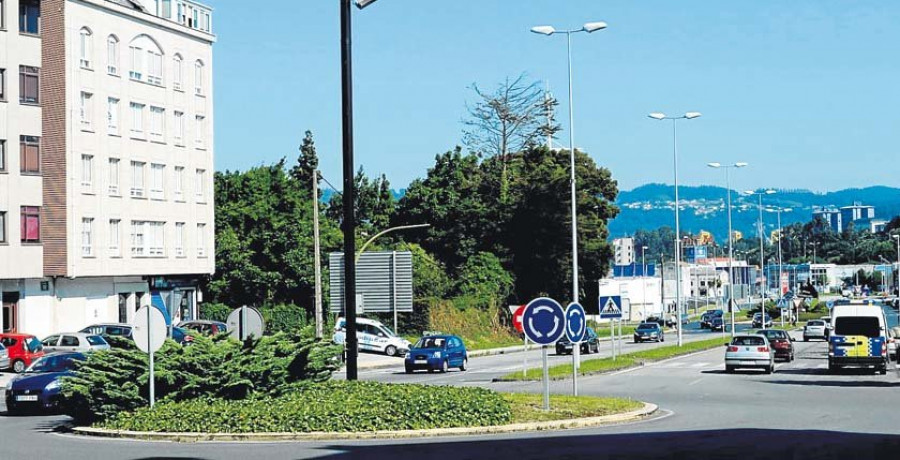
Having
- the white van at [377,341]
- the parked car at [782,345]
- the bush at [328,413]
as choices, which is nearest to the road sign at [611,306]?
the parked car at [782,345]

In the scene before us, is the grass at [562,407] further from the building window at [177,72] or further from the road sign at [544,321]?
the building window at [177,72]

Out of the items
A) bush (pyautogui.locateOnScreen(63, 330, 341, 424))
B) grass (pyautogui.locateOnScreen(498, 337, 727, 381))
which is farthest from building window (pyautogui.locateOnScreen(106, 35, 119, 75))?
bush (pyautogui.locateOnScreen(63, 330, 341, 424))

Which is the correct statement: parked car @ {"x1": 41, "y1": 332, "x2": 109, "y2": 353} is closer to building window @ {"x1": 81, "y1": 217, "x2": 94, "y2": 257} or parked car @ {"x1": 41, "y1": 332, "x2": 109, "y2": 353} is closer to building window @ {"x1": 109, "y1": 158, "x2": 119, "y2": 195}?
building window @ {"x1": 81, "y1": 217, "x2": 94, "y2": 257}

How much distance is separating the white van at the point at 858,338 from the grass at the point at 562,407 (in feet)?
59.9

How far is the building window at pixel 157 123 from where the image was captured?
68.8 metres

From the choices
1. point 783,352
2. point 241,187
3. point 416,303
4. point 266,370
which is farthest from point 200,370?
point 241,187

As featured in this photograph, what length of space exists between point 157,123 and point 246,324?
148ft

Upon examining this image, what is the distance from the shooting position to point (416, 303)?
248 feet

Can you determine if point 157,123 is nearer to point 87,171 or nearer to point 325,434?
point 87,171

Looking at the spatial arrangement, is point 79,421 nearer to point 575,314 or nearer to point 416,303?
point 575,314

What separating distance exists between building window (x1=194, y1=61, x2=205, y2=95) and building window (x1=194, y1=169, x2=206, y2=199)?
14.4 feet

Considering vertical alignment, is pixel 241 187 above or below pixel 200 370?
above

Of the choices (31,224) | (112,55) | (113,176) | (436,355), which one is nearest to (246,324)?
(436,355)

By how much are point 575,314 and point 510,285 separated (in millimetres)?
54296
